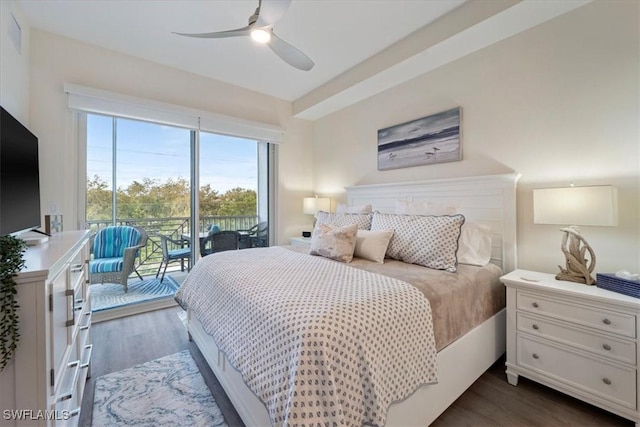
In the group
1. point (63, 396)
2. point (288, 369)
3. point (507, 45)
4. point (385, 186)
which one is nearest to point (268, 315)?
point (288, 369)

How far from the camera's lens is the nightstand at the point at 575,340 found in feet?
4.69

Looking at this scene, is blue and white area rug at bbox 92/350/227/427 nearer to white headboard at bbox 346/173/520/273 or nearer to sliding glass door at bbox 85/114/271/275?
sliding glass door at bbox 85/114/271/275

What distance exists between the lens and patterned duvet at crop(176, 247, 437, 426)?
37.2 inches

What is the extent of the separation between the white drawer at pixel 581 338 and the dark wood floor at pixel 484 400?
1.27 ft

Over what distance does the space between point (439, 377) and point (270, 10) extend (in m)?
2.33

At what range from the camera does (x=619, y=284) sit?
1527 mm

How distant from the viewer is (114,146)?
124 inches

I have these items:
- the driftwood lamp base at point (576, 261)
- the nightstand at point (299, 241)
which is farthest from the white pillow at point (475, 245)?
the nightstand at point (299, 241)

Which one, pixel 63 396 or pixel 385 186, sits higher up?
pixel 385 186

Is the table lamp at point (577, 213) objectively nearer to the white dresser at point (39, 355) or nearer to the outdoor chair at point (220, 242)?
the white dresser at point (39, 355)

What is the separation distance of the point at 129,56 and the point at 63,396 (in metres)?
3.23

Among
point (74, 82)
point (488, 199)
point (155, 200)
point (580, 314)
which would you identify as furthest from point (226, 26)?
point (580, 314)

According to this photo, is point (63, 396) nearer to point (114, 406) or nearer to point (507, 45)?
point (114, 406)

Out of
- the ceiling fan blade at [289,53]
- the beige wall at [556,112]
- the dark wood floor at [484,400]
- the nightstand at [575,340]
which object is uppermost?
the ceiling fan blade at [289,53]
